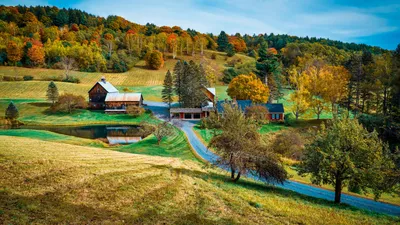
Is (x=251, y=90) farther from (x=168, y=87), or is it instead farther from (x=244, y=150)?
(x=244, y=150)

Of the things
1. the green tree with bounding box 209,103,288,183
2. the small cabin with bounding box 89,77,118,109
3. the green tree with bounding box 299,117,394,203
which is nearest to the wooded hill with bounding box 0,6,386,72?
the small cabin with bounding box 89,77,118,109

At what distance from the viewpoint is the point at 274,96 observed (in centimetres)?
8169

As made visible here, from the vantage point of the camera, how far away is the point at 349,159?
2159cm

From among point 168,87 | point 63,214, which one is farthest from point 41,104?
point 63,214

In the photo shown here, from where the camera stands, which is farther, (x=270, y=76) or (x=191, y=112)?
(x=270, y=76)

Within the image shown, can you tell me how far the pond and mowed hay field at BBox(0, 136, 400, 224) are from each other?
31262 mm

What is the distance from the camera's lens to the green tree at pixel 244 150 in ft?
73.9

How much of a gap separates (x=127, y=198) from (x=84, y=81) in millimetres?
98809

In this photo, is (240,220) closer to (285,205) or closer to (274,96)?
(285,205)

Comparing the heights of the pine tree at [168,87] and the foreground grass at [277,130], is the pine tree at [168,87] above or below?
above

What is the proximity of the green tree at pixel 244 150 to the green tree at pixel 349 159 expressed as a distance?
329cm

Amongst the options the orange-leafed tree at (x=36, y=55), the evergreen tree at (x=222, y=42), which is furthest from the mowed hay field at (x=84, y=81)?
the evergreen tree at (x=222, y=42)

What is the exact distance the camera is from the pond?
53500 mm

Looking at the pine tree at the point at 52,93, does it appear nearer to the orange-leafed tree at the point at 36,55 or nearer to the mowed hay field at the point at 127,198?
the orange-leafed tree at the point at 36,55
